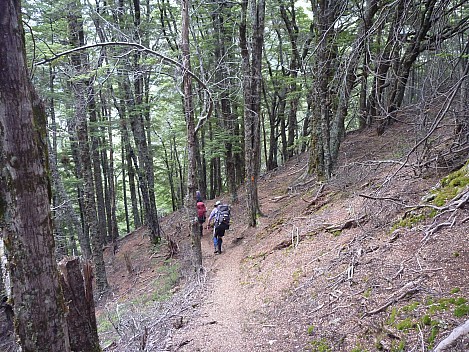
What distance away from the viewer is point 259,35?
40.3 ft

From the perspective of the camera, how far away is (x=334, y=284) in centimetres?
521

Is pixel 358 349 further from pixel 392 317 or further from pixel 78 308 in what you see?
pixel 78 308

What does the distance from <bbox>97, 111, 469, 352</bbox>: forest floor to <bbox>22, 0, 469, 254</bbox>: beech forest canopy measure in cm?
155

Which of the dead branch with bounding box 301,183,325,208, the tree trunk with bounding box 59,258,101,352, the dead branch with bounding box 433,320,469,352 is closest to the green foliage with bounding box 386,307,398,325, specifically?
the dead branch with bounding box 433,320,469,352

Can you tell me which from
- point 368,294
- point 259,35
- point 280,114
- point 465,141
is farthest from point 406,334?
point 280,114

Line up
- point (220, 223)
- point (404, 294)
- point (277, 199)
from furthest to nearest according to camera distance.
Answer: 1. point (277, 199)
2. point (220, 223)
3. point (404, 294)

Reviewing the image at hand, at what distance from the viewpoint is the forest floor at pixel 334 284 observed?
3.70m

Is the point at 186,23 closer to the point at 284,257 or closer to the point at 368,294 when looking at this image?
the point at 284,257

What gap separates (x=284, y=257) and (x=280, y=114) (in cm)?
1618

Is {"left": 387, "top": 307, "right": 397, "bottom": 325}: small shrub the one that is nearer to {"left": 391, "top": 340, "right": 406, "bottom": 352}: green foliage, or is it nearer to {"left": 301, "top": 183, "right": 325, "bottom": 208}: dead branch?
{"left": 391, "top": 340, "right": 406, "bottom": 352}: green foliage

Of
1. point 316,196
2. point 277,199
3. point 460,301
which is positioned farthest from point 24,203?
point 277,199

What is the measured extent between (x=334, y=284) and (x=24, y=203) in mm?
4443

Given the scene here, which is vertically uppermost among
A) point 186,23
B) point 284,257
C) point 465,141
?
point 186,23

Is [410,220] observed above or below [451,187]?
below
